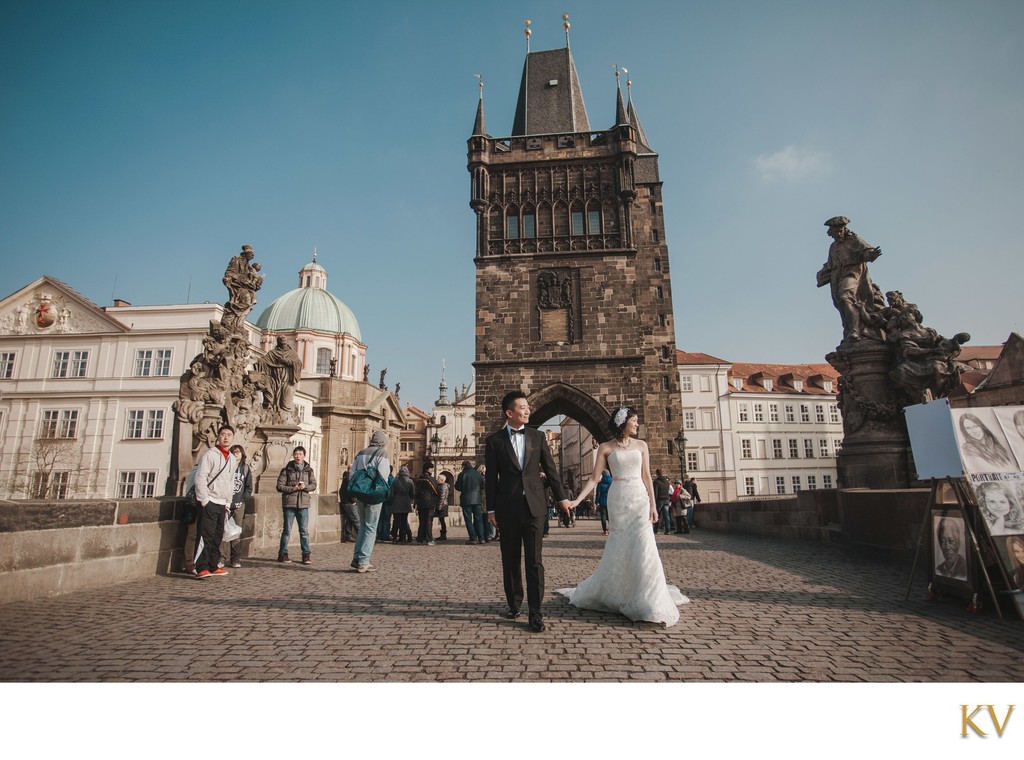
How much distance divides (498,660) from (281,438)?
318 inches

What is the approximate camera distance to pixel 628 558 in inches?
176

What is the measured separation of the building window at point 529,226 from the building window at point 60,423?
2740cm

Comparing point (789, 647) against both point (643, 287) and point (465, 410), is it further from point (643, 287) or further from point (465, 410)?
point (465, 410)

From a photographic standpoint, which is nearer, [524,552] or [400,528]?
[524,552]

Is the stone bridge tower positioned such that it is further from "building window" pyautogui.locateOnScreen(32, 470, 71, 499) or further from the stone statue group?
"building window" pyautogui.locateOnScreen(32, 470, 71, 499)

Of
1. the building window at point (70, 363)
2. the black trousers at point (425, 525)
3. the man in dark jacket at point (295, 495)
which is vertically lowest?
the black trousers at point (425, 525)

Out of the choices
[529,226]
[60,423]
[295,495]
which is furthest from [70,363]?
[295,495]

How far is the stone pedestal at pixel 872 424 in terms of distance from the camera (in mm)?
8578

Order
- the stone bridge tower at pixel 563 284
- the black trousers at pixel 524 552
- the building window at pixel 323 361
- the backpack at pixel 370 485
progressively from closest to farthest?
1. the black trousers at pixel 524 552
2. the backpack at pixel 370 485
3. the stone bridge tower at pixel 563 284
4. the building window at pixel 323 361

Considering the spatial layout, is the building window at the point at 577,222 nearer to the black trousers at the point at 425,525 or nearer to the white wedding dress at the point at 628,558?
the black trousers at the point at 425,525

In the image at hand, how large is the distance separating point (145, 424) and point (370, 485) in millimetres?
32052

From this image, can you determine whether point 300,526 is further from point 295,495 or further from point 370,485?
point 370,485

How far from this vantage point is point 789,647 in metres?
3.46

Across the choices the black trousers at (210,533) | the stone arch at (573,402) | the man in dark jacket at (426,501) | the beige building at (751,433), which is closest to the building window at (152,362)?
the stone arch at (573,402)
